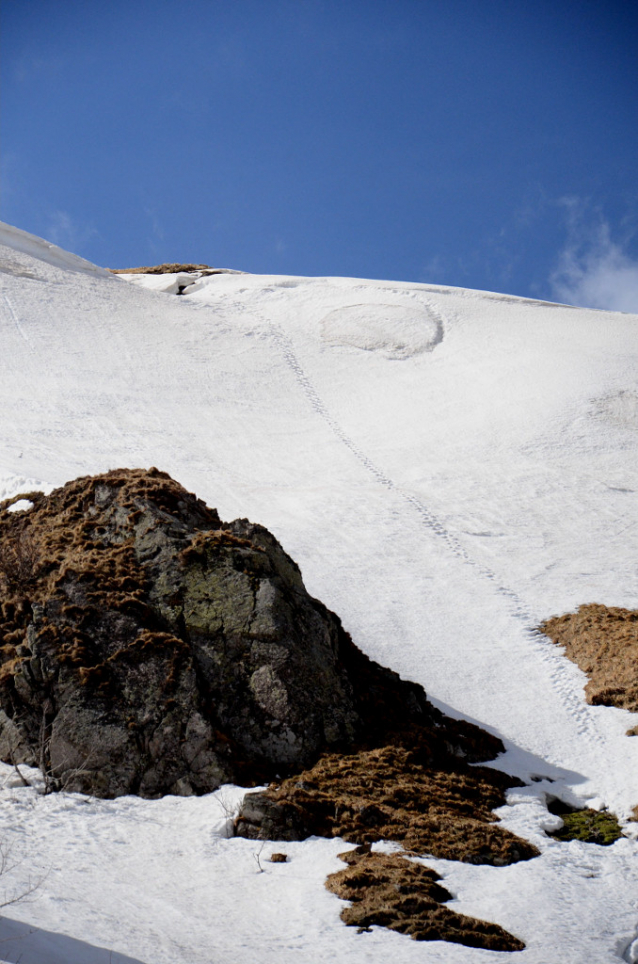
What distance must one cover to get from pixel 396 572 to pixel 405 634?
9.14ft

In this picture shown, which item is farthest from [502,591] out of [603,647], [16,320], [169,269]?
[169,269]

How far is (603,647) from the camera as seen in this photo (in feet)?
44.8

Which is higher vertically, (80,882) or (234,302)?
(234,302)

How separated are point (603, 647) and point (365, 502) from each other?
26.8 ft

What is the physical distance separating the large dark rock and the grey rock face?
0.02 m

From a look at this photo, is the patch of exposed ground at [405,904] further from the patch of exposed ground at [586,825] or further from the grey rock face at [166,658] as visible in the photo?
the patch of exposed ground at [586,825]

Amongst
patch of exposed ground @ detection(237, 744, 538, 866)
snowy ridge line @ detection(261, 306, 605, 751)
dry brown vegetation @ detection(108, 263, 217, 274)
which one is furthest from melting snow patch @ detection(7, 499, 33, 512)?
dry brown vegetation @ detection(108, 263, 217, 274)

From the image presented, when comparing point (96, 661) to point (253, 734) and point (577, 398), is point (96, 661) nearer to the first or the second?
point (253, 734)

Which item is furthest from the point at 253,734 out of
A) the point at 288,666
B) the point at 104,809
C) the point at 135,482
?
the point at 135,482

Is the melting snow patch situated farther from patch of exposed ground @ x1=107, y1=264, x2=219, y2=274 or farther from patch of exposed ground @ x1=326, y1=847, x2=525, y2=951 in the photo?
patch of exposed ground @ x1=107, y1=264, x2=219, y2=274

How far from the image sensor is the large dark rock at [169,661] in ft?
27.4

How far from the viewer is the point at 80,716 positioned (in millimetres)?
8477

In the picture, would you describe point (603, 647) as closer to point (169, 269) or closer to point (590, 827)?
point (590, 827)

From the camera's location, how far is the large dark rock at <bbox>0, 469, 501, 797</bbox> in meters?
8.36
